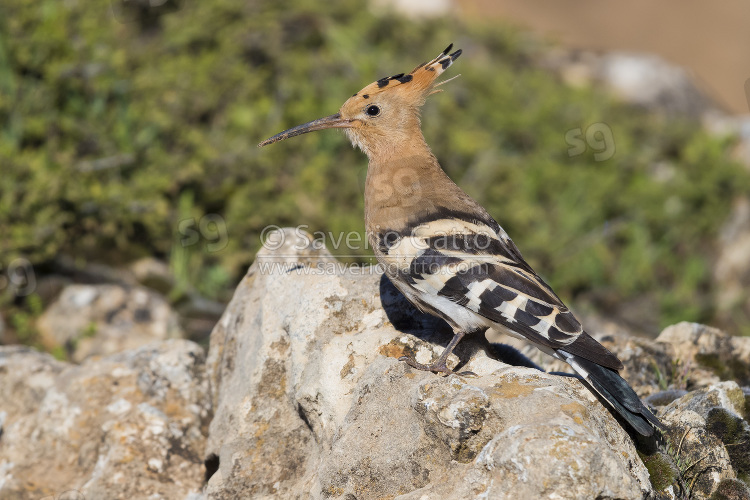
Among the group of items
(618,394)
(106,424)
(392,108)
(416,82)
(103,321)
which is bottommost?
(103,321)

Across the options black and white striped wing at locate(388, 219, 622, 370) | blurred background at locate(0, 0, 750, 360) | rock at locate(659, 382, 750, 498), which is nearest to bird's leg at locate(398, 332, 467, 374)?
black and white striped wing at locate(388, 219, 622, 370)

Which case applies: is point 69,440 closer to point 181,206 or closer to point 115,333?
point 115,333

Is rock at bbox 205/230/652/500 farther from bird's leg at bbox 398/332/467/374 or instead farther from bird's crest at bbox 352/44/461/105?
bird's crest at bbox 352/44/461/105

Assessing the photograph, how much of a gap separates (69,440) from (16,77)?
2.84 meters

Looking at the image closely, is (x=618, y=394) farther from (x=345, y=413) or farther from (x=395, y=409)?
(x=345, y=413)

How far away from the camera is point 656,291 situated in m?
6.00

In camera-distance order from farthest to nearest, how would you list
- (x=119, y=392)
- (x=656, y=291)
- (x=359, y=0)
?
(x=359, y=0) < (x=656, y=291) < (x=119, y=392)

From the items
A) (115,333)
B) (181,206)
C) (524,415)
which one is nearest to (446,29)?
(181,206)

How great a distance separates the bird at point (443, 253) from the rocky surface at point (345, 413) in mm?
123

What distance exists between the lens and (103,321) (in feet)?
13.9

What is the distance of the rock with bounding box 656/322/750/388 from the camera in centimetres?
333

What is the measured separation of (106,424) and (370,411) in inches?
44.8

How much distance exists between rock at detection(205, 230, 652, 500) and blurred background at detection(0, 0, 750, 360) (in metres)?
1.31

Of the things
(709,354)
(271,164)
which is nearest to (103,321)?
(271,164)
